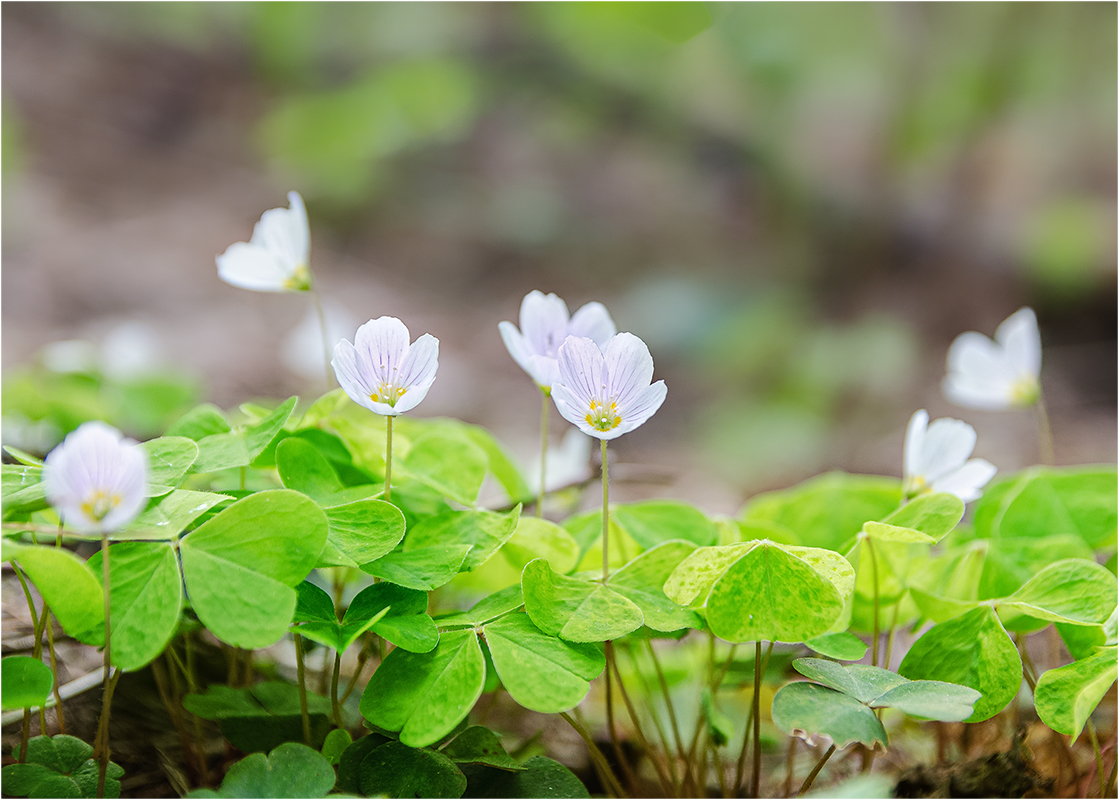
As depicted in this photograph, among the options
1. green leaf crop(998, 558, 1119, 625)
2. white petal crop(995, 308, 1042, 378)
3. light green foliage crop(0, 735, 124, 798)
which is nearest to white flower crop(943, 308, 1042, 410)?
white petal crop(995, 308, 1042, 378)

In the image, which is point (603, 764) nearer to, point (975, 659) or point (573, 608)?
point (573, 608)

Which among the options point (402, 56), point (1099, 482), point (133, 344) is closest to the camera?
point (1099, 482)

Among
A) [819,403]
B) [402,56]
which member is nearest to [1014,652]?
[819,403]

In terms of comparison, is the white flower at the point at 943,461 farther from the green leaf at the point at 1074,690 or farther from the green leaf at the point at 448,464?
the green leaf at the point at 448,464

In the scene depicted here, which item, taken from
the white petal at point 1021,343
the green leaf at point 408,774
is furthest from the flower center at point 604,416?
the white petal at point 1021,343

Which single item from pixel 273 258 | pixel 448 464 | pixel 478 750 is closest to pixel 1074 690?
pixel 478 750

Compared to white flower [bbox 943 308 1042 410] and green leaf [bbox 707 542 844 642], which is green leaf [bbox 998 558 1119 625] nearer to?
green leaf [bbox 707 542 844 642]

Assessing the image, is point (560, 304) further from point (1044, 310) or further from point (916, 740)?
point (1044, 310)
